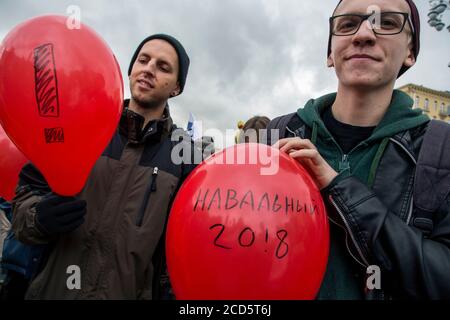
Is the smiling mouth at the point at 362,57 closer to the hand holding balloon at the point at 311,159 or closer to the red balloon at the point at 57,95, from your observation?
the hand holding balloon at the point at 311,159

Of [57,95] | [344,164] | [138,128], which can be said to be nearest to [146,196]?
[138,128]

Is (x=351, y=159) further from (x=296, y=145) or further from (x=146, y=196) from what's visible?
(x=146, y=196)

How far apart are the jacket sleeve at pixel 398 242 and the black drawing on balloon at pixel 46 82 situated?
3.68 feet

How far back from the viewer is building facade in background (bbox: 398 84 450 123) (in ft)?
131

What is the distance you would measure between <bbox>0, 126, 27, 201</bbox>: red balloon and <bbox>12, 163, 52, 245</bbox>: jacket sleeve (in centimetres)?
72

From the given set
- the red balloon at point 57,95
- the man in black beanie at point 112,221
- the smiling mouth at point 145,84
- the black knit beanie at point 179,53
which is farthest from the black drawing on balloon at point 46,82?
the black knit beanie at point 179,53

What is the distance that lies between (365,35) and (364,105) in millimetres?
299

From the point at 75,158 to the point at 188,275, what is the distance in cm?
73

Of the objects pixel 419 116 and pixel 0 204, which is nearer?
pixel 419 116

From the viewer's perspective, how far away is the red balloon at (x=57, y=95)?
4.15 feet

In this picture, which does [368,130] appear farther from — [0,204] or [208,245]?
[0,204]

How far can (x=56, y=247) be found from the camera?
5.33 ft

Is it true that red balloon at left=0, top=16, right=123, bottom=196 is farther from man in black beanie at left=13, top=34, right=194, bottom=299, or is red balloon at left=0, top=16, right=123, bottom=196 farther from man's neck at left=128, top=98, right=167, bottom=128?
man's neck at left=128, top=98, right=167, bottom=128

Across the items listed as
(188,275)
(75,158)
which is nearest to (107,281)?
(75,158)
